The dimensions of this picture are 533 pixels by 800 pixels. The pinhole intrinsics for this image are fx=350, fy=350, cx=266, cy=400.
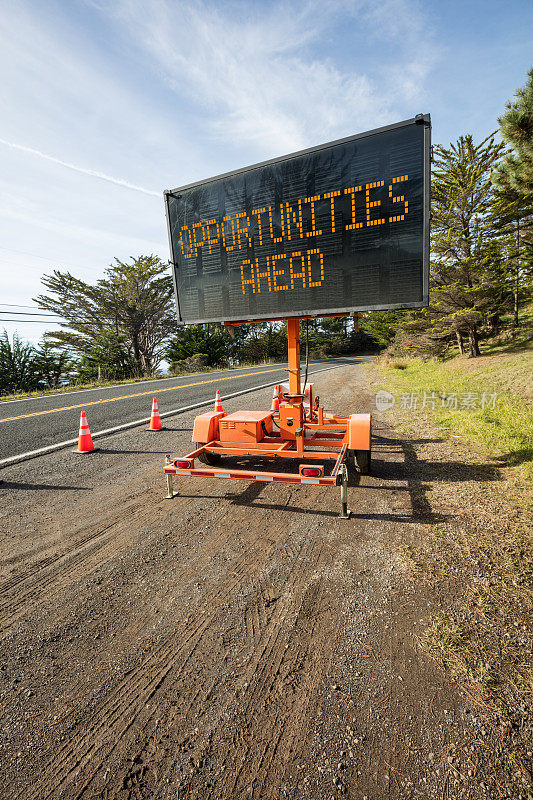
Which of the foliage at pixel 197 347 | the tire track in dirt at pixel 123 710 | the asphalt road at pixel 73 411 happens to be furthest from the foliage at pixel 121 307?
the tire track in dirt at pixel 123 710

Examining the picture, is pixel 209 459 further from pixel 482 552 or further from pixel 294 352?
pixel 482 552

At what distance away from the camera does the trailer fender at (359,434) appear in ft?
16.9

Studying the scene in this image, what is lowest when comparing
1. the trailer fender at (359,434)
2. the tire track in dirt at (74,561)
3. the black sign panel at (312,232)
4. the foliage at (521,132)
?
the tire track in dirt at (74,561)

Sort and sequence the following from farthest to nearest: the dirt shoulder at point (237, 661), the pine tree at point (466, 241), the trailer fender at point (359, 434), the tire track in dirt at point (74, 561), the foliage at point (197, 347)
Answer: the foliage at point (197, 347) < the pine tree at point (466, 241) < the trailer fender at point (359, 434) < the tire track in dirt at point (74, 561) < the dirt shoulder at point (237, 661)

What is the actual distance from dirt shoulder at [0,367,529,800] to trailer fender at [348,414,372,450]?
0.90 m

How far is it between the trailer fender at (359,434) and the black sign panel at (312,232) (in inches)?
66.1

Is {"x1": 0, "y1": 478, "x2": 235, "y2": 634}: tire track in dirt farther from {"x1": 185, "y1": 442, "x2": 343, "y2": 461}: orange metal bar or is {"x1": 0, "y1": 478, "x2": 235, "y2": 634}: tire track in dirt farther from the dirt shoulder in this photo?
{"x1": 185, "y1": 442, "x2": 343, "y2": 461}: orange metal bar

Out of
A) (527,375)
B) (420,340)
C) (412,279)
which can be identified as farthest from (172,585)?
(420,340)

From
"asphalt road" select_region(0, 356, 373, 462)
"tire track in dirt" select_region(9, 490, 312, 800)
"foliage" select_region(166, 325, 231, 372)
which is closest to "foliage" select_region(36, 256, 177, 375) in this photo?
"foliage" select_region(166, 325, 231, 372)

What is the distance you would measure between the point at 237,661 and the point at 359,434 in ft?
11.4

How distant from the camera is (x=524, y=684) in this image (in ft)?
6.77

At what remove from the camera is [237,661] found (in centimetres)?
230

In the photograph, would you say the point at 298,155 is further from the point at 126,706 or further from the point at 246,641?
the point at 126,706

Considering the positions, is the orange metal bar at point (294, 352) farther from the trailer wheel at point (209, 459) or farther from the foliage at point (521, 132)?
the foliage at point (521, 132)
